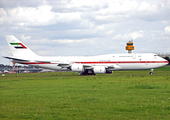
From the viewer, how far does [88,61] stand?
53.1m

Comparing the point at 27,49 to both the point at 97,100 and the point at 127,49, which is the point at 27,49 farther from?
the point at 127,49

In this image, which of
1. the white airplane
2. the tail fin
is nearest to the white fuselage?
the white airplane

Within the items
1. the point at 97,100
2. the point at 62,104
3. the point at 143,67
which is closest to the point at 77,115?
the point at 62,104

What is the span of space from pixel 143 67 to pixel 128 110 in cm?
3962

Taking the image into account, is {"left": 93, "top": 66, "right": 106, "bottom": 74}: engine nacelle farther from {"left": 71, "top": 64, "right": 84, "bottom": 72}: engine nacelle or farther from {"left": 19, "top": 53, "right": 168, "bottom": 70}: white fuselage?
{"left": 71, "top": 64, "right": 84, "bottom": 72}: engine nacelle

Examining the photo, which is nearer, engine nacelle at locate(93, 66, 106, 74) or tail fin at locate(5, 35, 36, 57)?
engine nacelle at locate(93, 66, 106, 74)

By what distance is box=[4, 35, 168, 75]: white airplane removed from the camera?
50.9 m

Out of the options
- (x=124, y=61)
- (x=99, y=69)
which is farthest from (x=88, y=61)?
(x=124, y=61)

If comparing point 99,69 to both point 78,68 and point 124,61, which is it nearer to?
point 78,68

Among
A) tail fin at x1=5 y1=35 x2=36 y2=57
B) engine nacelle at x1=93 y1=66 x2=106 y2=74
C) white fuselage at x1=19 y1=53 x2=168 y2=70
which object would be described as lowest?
engine nacelle at x1=93 y1=66 x2=106 y2=74

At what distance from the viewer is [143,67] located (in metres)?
51.2

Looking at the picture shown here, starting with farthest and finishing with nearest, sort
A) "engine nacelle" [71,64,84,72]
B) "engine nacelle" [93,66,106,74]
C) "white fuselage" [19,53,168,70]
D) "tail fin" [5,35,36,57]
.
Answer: "tail fin" [5,35,36,57], "engine nacelle" [71,64,84,72], "white fuselage" [19,53,168,70], "engine nacelle" [93,66,106,74]

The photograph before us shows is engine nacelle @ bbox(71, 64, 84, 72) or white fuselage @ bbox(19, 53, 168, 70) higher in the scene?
white fuselage @ bbox(19, 53, 168, 70)

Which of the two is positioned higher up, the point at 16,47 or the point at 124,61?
the point at 16,47
